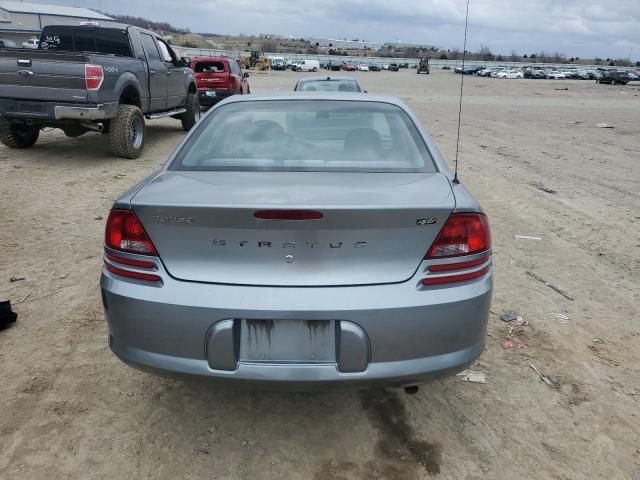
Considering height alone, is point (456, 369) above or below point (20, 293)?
above

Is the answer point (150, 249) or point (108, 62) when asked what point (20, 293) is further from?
point (108, 62)

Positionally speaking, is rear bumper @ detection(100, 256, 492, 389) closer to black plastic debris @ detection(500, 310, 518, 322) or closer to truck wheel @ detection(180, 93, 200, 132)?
black plastic debris @ detection(500, 310, 518, 322)

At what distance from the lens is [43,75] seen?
8.05 m

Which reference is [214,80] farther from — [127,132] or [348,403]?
[348,403]

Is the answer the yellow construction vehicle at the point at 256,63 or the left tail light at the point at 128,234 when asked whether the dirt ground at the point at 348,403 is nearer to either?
the left tail light at the point at 128,234

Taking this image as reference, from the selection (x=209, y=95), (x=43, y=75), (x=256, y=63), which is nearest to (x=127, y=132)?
(x=43, y=75)

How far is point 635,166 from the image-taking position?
991 centimetres

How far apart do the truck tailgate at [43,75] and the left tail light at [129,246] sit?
22.0 ft

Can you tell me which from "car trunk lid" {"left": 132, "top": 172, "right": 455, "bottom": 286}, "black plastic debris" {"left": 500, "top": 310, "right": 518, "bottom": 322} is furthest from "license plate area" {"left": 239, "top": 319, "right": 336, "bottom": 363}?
"black plastic debris" {"left": 500, "top": 310, "right": 518, "bottom": 322}

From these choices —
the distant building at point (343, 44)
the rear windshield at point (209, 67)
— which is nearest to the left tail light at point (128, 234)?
the rear windshield at point (209, 67)

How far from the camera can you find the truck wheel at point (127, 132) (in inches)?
356

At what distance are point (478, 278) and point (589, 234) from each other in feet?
13.7

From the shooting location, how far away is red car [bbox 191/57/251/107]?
17734mm

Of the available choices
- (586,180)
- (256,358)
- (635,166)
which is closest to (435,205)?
(256,358)
